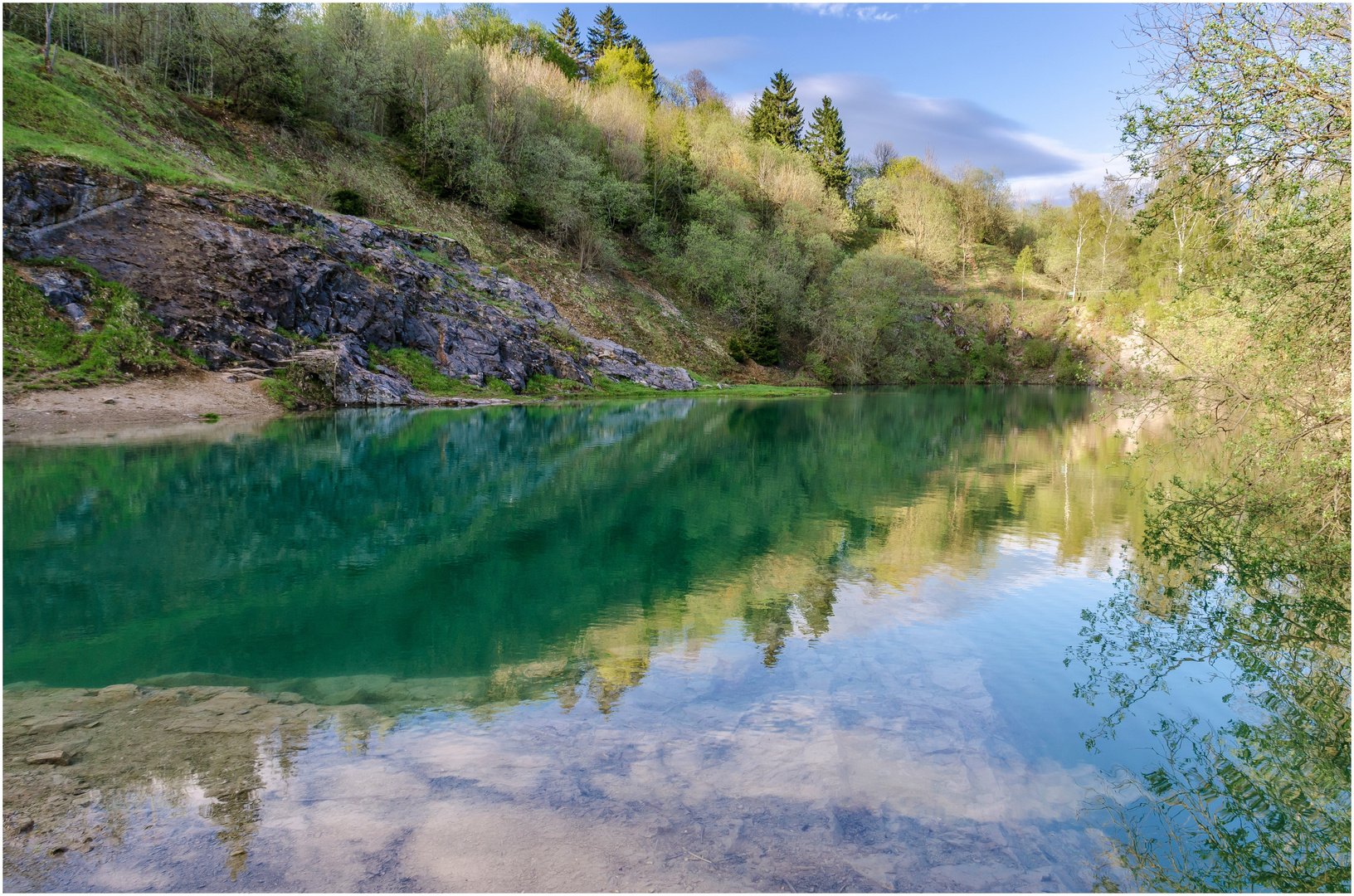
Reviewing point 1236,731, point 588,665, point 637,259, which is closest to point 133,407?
point 588,665

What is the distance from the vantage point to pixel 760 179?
276 ft

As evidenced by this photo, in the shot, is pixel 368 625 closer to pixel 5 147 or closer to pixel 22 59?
pixel 5 147

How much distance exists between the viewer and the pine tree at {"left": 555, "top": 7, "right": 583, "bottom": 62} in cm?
10225

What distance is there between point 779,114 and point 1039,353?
49.7m

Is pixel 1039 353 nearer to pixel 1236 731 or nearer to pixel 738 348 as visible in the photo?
pixel 738 348

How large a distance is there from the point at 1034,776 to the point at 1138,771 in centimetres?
102

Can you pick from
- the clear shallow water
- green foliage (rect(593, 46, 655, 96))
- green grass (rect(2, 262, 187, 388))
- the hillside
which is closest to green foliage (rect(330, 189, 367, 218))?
the hillside

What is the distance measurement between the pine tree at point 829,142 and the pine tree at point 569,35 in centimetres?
3546

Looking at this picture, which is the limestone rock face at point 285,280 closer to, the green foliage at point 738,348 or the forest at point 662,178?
the forest at point 662,178

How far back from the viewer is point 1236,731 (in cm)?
712

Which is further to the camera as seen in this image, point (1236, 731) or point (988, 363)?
point (988, 363)

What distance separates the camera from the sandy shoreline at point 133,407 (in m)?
24.8

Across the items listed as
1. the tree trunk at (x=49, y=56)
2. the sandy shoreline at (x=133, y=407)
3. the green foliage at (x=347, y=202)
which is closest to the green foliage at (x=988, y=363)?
the green foliage at (x=347, y=202)

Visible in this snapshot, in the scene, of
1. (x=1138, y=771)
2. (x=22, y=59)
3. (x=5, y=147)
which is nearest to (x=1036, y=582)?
(x=1138, y=771)
